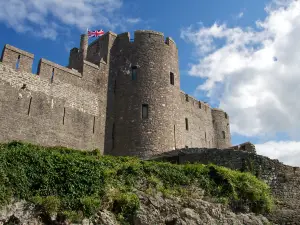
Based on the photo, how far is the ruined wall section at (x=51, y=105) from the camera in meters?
19.0

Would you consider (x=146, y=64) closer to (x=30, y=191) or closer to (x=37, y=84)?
(x=37, y=84)

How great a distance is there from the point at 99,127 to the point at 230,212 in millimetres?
10975

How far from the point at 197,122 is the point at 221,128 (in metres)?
4.74

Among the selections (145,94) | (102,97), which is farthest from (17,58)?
(145,94)

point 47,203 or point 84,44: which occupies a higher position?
point 84,44

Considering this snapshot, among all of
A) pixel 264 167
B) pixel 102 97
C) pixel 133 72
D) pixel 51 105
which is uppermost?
pixel 133 72

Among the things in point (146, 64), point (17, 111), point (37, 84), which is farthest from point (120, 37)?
point (17, 111)

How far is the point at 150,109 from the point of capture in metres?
23.2

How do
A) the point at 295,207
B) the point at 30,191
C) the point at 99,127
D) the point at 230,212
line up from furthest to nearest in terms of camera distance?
the point at 99,127, the point at 295,207, the point at 230,212, the point at 30,191

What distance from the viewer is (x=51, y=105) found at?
2086cm

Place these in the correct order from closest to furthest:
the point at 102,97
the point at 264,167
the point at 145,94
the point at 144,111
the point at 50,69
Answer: the point at 264,167 → the point at 50,69 → the point at 144,111 → the point at 145,94 → the point at 102,97

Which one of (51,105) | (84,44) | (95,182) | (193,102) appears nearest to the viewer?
(95,182)

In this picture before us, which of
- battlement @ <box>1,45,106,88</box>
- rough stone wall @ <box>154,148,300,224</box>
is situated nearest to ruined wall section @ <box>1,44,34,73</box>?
battlement @ <box>1,45,106,88</box>

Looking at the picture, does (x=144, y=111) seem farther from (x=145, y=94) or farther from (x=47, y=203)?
(x=47, y=203)
